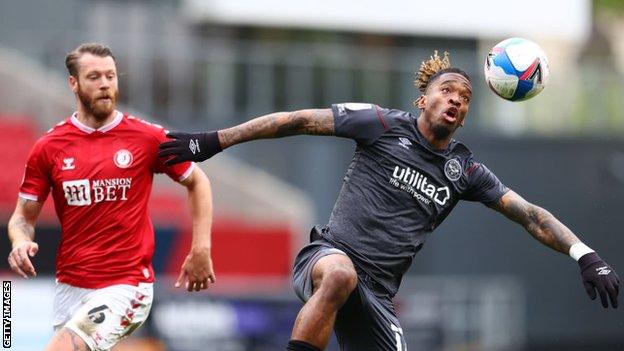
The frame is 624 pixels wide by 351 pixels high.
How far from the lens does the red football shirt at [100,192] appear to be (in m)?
9.21

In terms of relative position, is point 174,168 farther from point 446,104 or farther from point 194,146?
point 446,104

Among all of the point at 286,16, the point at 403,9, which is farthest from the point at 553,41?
the point at 286,16

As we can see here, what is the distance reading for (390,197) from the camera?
30.2ft

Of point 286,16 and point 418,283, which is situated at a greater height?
point 286,16

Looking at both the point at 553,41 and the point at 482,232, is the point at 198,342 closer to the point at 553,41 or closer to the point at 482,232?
the point at 482,232

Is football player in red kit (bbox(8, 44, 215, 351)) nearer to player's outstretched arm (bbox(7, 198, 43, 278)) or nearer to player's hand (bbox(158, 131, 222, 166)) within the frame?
player's outstretched arm (bbox(7, 198, 43, 278))

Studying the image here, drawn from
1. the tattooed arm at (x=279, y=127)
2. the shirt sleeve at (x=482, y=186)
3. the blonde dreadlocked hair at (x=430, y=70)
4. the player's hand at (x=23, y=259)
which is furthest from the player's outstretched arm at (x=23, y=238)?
the shirt sleeve at (x=482, y=186)

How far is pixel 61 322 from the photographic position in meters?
9.31

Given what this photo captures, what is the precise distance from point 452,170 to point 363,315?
117 cm

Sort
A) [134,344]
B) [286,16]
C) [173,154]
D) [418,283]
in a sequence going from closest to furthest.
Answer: [173,154] → [134,344] → [418,283] → [286,16]

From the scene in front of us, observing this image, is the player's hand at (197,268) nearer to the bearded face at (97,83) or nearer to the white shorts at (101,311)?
the white shorts at (101,311)

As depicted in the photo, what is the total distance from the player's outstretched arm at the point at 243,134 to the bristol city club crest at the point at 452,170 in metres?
0.89

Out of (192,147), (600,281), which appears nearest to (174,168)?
(192,147)

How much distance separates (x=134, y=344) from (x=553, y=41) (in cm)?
1699
